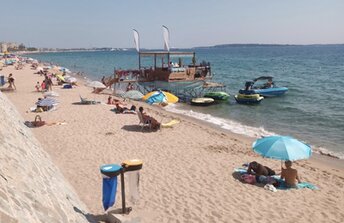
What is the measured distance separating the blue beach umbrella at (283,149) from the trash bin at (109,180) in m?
4.26

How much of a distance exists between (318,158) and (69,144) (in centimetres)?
911

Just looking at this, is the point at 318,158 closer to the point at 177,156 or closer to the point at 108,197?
the point at 177,156

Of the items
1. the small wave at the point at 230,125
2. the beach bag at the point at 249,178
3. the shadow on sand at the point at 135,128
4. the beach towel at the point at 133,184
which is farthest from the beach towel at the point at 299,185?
the small wave at the point at 230,125

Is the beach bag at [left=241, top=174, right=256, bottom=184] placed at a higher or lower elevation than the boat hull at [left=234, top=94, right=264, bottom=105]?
higher

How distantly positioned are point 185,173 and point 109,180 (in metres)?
3.78

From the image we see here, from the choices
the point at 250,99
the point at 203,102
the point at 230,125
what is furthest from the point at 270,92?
the point at 230,125

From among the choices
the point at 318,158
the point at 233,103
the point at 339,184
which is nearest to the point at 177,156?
the point at 339,184

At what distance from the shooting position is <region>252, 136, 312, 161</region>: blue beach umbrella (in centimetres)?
866

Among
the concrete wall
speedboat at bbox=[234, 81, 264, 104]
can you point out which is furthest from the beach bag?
speedboat at bbox=[234, 81, 264, 104]

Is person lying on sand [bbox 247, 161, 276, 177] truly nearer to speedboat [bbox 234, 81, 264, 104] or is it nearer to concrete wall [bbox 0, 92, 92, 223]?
concrete wall [bbox 0, 92, 92, 223]

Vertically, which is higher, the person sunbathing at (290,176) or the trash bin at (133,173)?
the trash bin at (133,173)

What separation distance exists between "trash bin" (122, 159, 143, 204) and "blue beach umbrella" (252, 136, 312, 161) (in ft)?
12.4

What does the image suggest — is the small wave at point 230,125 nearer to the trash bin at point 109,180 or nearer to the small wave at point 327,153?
the small wave at point 327,153

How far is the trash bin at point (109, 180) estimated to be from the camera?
6066 mm
